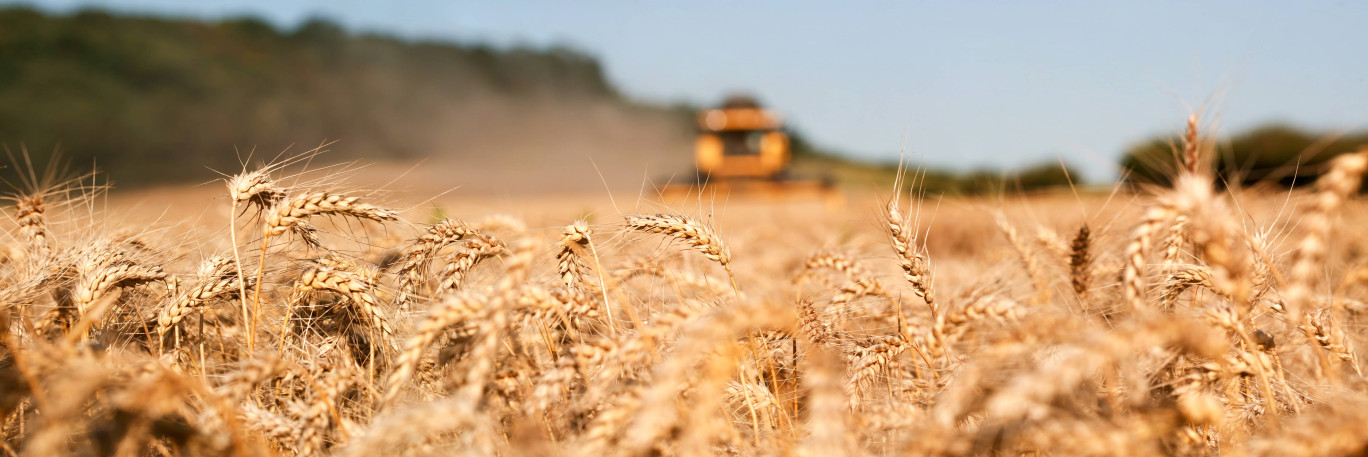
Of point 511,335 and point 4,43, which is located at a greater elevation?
point 4,43

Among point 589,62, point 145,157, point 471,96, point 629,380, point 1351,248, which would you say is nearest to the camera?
point 629,380

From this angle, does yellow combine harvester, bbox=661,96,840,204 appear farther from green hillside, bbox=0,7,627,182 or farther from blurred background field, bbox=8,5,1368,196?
green hillside, bbox=0,7,627,182

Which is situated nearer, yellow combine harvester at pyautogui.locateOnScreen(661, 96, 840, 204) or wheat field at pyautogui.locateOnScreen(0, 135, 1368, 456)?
wheat field at pyautogui.locateOnScreen(0, 135, 1368, 456)

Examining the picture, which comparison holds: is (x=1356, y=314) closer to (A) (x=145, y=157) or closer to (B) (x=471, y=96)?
(A) (x=145, y=157)

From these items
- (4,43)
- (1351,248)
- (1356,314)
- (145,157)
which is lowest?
(145,157)

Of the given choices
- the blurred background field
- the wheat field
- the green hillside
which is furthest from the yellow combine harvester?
the wheat field

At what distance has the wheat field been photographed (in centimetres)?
82

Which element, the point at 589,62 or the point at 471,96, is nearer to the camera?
the point at 471,96

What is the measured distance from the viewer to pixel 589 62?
205 feet

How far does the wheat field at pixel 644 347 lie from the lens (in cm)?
82

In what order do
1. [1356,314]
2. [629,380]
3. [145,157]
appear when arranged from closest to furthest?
1. [629,380]
2. [1356,314]
3. [145,157]

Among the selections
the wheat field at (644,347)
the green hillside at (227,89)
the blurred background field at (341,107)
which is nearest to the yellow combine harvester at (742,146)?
the blurred background field at (341,107)

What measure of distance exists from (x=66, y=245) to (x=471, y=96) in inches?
2102

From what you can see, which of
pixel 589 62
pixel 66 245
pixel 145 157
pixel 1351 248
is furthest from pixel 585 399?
pixel 589 62
